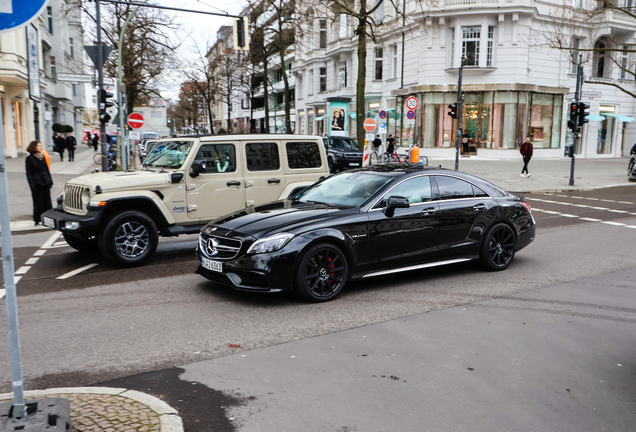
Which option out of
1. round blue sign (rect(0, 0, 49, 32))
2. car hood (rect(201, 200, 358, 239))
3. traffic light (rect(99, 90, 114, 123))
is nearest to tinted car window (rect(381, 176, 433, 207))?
car hood (rect(201, 200, 358, 239))

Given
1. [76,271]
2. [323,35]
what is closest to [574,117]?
[76,271]

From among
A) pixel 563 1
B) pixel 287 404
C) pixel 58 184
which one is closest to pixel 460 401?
pixel 287 404

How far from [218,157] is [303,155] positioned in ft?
5.33

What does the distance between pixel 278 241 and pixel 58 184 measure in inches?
695

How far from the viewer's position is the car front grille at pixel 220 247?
6.11 metres

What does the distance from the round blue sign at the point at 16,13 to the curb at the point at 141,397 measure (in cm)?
231

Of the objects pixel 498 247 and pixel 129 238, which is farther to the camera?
pixel 129 238

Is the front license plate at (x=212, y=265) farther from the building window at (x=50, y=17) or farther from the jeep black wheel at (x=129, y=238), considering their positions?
the building window at (x=50, y=17)

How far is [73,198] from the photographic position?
26.9 ft

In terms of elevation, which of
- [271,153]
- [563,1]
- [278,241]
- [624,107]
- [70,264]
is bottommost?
[70,264]

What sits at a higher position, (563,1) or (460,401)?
(563,1)

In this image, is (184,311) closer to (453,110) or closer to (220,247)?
(220,247)

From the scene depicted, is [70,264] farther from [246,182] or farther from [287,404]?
[287,404]

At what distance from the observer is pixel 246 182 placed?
9.11 m
